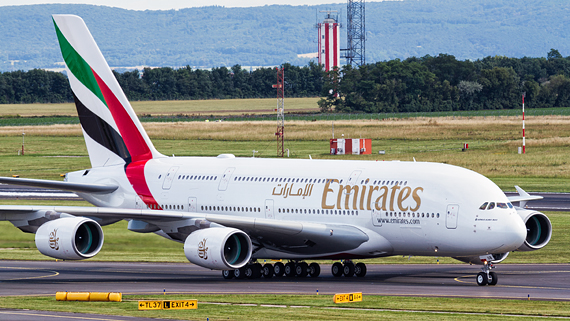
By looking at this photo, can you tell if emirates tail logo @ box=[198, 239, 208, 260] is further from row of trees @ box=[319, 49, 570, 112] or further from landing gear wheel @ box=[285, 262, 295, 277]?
row of trees @ box=[319, 49, 570, 112]

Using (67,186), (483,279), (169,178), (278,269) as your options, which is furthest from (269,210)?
(483,279)

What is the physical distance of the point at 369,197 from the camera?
33000mm

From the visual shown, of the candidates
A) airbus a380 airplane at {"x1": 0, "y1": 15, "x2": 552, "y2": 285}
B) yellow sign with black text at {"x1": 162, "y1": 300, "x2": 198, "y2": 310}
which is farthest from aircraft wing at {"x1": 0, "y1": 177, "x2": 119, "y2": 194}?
yellow sign with black text at {"x1": 162, "y1": 300, "x2": 198, "y2": 310}

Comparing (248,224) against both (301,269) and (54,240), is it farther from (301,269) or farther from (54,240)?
(54,240)

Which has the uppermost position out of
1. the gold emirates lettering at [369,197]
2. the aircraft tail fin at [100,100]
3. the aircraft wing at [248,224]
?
the aircraft tail fin at [100,100]

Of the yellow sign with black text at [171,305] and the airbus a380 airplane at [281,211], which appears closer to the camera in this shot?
the yellow sign with black text at [171,305]

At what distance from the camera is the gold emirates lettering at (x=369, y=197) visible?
32.1 metres

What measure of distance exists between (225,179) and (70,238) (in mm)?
8427

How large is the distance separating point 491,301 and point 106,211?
50.4 ft

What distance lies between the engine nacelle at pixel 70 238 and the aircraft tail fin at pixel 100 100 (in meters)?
8.34

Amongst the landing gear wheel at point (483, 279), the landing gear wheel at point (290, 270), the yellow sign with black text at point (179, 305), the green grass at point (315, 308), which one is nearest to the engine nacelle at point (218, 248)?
the green grass at point (315, 308)

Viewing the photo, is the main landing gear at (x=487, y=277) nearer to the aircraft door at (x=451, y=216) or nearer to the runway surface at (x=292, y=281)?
the runway surface at (x=292, y=281)

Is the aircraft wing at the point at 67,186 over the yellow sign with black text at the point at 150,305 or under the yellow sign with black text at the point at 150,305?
over

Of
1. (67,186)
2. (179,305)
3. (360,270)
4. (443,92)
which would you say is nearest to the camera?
(179,305)
